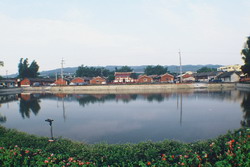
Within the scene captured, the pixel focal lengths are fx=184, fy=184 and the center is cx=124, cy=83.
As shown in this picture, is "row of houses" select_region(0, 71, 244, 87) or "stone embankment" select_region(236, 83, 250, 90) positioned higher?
"row of houses" select_region(0, 71, 244, 87)

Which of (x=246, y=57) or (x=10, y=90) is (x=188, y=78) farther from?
(x=10, y=90)

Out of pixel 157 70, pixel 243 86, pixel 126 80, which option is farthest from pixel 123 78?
pixel 243 86

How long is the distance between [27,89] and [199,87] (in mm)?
69220

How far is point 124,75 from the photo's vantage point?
292ft

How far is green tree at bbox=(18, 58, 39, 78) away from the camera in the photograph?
94.8m

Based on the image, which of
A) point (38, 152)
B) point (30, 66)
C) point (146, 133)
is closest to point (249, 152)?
point (38, 152)

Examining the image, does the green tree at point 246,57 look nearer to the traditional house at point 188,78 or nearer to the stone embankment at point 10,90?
the traditional house at point 188,78

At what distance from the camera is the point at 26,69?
311ft

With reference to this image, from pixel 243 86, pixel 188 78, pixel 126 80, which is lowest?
pixel 243 86

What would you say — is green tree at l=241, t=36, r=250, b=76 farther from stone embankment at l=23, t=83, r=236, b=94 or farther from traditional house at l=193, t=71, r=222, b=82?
traditional house at l=193, t=71, r=222, b=82

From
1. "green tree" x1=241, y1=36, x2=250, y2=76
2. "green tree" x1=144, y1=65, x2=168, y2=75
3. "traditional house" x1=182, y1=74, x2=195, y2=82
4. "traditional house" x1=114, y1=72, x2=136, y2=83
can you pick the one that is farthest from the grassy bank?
"green tree" x1=144, y1=65, x2=168, y2=75

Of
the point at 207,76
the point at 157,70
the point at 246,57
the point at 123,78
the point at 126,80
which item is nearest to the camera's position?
the point at 246,57

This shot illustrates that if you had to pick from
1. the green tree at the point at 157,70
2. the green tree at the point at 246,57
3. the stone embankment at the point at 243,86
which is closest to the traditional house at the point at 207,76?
the green tree at the point at 157,70

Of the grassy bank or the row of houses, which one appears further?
the row of houses
